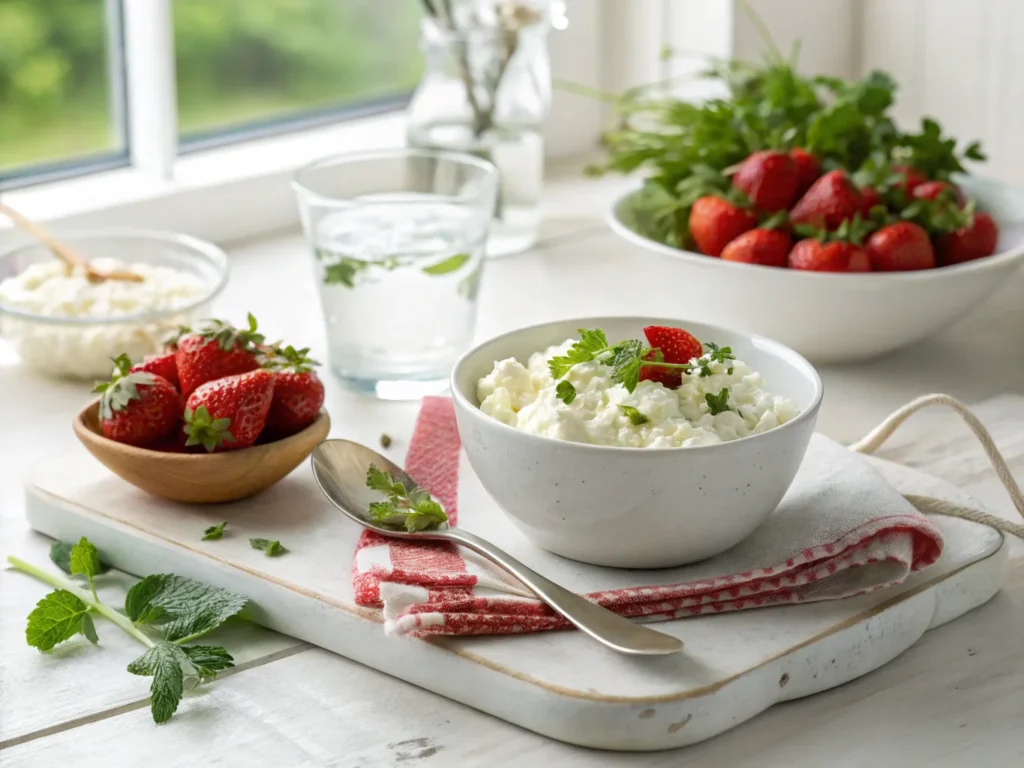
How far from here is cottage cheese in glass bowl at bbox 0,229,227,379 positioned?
4.16 ft

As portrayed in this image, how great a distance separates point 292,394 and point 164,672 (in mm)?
271

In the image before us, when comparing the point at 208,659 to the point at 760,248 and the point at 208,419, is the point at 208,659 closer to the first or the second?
the point at 208,419

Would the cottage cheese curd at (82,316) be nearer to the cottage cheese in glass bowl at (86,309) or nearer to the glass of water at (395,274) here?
the cottage cheese in glass bowl at (86,309)

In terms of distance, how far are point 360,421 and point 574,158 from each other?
3.52 ft

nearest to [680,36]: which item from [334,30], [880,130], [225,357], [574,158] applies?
[574,158]

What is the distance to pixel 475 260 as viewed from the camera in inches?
49.9

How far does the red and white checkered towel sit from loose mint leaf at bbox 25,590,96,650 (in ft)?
0.60

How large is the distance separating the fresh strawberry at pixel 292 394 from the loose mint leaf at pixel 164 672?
23 cm

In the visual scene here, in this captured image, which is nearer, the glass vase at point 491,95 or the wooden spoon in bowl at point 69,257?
the wooden spoon in bowl at point 69,257

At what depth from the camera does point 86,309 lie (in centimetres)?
129

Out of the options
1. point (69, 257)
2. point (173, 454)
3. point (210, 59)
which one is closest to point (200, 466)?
point (173, 454)

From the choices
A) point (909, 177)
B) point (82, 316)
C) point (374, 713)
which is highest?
point (909, 177)

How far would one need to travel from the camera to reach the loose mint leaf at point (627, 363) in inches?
34.2

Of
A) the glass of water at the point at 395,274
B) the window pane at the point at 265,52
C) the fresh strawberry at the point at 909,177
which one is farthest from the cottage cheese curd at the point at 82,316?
the window pane at the point at 265,52
